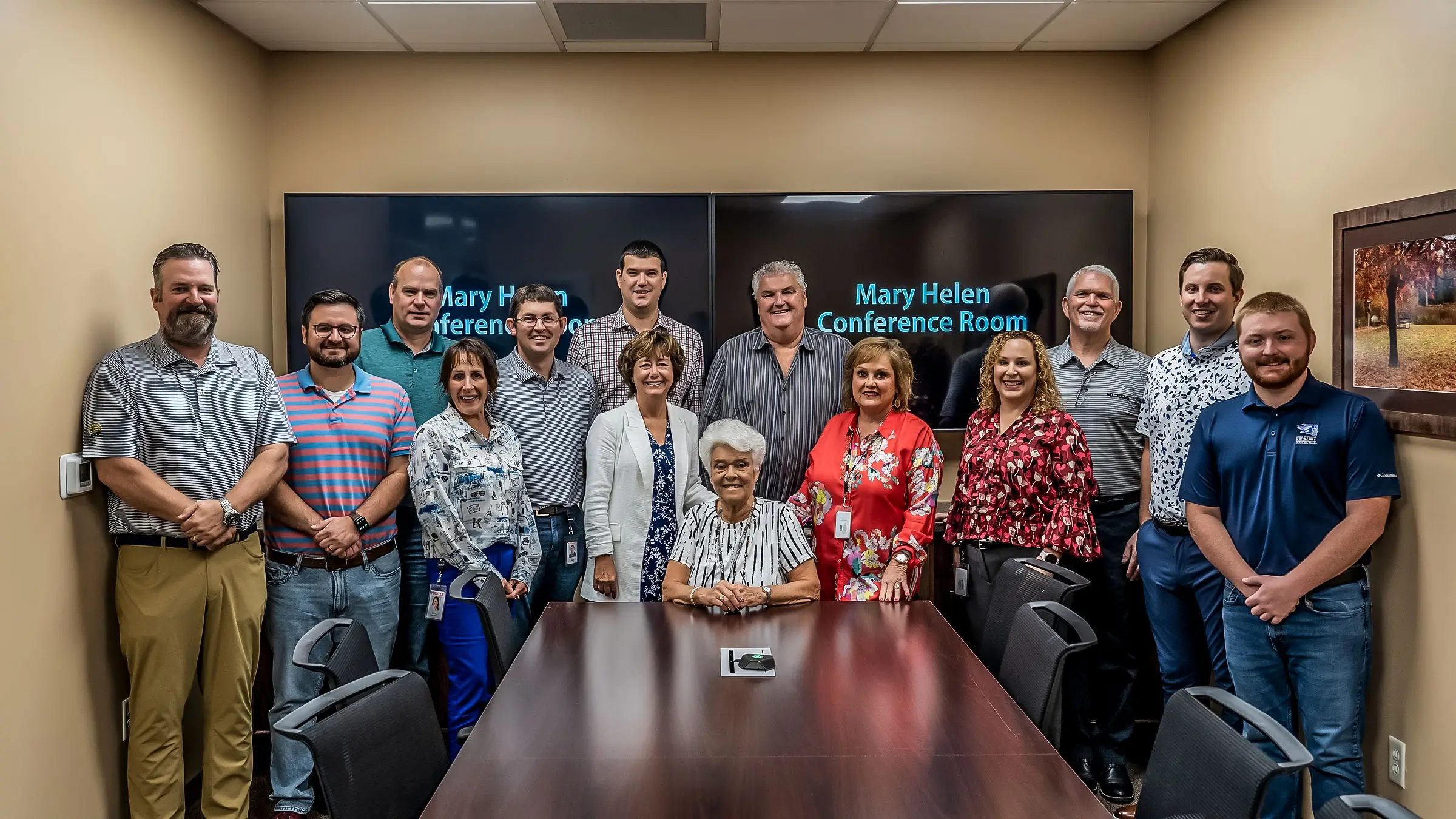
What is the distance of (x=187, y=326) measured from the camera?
3043 millimetres

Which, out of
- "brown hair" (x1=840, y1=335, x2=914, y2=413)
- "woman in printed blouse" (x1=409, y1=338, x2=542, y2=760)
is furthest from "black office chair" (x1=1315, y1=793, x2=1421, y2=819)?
"woman in printed blouse" (x1=409, y1=338, x2=542, y2=760)

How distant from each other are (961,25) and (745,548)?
269 centimetres

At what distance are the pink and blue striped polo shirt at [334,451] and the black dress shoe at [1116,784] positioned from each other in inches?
116

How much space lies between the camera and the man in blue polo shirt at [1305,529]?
2742 mm

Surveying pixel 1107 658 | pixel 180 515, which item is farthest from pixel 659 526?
pixel 1107 658

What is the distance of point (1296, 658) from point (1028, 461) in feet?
3.36

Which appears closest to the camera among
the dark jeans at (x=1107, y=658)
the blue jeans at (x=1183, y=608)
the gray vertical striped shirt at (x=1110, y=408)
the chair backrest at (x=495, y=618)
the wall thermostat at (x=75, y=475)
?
the chair backrest at (x=495, y=618)

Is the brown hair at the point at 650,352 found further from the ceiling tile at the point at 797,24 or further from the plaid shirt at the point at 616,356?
the ceiling tile at the point at 797,24

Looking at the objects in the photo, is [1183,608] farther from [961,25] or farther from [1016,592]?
[961,25]

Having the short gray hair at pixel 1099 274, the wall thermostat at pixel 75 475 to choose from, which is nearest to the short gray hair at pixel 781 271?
the short gray hair at pixel 1099 274

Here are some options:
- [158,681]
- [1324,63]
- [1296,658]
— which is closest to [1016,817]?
[1296,658]

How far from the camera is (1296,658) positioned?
9.43 ft

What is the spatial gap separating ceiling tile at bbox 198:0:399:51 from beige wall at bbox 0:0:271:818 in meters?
0.27

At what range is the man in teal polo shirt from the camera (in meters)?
3.81
